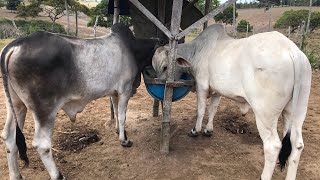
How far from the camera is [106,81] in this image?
436 cm

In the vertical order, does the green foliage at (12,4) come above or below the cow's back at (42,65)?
above

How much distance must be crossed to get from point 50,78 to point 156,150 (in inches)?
76.7

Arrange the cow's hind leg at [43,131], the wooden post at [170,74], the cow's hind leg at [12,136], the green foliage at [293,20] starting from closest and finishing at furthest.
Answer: the cow's hind leg at [43,131] < the cow's hind leg at [12,136] < the wooden post at [170,74] < the green foliage at [293,20]

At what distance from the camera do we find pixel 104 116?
6246 millimetres

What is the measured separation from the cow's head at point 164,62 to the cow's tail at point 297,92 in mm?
1575

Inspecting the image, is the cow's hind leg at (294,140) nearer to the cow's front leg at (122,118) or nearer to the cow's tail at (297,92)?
the cow's tail at (297,92)

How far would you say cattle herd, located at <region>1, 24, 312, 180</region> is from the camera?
3584 millimetres

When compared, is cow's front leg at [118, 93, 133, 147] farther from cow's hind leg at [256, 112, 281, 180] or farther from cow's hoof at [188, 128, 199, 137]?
cow's hind leg at [256, 112, 281, 180]

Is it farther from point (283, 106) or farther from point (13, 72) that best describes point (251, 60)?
point (13, 72)

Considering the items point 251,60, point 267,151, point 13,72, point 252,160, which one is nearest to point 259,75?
point 251,60

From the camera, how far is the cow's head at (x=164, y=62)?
4832mm

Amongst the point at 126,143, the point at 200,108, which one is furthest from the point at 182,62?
the point at 126,143

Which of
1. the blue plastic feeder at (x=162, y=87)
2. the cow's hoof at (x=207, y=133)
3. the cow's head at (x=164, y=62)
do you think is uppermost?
the cow's head at (x=164, y=62)

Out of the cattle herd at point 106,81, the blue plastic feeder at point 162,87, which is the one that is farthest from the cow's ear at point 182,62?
the cattle herd at point 106,81
